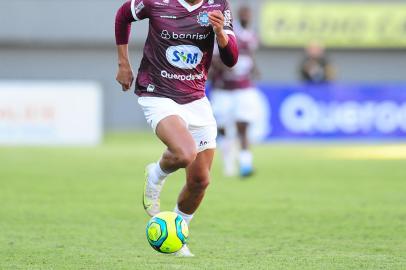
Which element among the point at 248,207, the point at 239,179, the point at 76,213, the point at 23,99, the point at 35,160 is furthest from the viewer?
the point at 23,99

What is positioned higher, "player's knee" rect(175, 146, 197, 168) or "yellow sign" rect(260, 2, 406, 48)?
"player's knee" rect(175, 146, 197, 168)

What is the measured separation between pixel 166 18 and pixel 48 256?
212 cm

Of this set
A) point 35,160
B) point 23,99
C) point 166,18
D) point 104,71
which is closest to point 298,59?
point 104,71

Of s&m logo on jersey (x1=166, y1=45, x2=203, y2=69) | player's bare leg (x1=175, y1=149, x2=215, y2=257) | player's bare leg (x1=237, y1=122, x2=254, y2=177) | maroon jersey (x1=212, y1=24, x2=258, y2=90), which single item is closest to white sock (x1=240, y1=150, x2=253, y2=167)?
player's bare leg (x1=237, y1=122, x2=254, y2=177)

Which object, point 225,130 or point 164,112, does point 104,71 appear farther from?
point 164,112

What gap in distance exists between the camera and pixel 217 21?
7.75 m

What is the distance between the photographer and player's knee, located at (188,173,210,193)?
8.22m

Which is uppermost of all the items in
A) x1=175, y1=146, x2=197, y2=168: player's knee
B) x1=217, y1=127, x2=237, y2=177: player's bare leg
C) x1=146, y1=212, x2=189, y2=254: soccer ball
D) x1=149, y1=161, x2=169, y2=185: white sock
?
x1=175, y1=146, x2=197, y2=168: player's knee

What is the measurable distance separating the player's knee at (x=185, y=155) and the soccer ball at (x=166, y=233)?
0.43 metres

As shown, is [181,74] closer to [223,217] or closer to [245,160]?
[223,217]

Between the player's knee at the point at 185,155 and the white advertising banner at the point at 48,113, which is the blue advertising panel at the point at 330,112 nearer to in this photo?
the white advertising banner at the point at 48,113

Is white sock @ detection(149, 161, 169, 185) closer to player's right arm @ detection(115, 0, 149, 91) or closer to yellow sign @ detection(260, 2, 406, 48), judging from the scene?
player's right arm @ detection(115, 0, 149, 91)

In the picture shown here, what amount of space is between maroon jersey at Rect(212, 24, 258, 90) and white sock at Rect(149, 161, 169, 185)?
785cm

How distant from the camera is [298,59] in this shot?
112 ft
